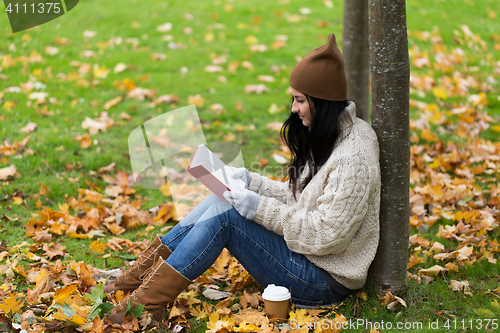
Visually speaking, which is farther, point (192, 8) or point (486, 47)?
point (192, 8)

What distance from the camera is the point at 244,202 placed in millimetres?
2260

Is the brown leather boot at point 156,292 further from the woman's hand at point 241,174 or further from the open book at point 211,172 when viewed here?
the woman's hand at point 241,174

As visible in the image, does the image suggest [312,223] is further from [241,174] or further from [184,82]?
[184,82]

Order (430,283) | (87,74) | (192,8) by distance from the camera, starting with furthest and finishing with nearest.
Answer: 1. (192,8)
2. (87,74)
3. (430,283)

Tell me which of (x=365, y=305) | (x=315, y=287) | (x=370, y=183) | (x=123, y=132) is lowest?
(x=123, y=132)

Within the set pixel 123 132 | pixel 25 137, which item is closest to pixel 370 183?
pixel 123 132

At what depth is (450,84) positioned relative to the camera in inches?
230

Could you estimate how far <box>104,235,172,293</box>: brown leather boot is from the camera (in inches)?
97.8

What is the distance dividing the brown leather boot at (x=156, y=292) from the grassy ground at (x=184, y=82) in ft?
2.34

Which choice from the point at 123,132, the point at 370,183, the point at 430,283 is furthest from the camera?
the point at 123,132

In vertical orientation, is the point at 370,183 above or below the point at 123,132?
above

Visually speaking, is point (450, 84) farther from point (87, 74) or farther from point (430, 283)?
point (87, 74)

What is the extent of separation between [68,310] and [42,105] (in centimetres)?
336

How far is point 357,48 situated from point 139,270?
2676 mm
